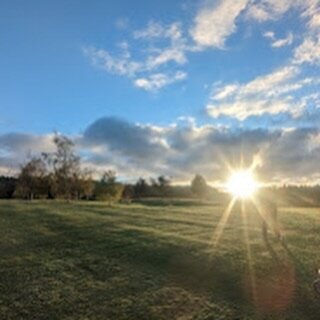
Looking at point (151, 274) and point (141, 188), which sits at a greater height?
point (141, 188)

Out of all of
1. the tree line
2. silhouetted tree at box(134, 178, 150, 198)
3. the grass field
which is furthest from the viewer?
silhouetted tree at box(134, 178, 150, 198)

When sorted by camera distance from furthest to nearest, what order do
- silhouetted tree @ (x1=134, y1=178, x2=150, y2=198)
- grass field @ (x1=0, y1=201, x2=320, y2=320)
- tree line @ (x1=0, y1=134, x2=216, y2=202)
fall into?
silhouetted tree @ (x1=134, y1=178, x2=150, y2=198)
tree line @ (x1=0, y1=134, x2=216, y2=202)
grass field @ (x1=0, y1=201, x2=320, y2=320)

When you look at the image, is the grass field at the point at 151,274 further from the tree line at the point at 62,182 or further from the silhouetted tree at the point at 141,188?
the silhouetted tree at the point at 141,188

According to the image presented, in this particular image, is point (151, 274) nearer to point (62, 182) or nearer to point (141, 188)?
point (62, 182)

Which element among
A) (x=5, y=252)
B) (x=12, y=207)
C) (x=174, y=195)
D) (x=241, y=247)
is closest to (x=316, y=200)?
(x=174, y=195)

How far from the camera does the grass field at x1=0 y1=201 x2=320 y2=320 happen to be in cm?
2098

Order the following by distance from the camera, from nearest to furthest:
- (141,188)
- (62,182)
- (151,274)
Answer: (151,274) → (62,182) → (141,188)

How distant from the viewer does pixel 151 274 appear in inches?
1021

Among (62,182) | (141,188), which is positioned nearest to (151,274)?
(62,182)

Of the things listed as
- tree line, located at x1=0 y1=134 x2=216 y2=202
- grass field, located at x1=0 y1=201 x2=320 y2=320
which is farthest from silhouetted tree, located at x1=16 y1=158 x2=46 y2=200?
grass field, located at x1=0 y1=201 x2=320 y2=320

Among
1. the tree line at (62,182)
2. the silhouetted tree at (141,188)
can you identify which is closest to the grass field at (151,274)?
the tree line at (62,182)

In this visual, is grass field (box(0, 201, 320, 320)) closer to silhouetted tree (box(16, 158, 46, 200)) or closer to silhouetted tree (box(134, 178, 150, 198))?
silhouetted tree (box(16, 158, 46, 200))

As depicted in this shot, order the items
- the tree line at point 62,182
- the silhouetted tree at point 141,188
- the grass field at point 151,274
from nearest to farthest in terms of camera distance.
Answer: the grass field at point 151,274 → the tree line at point 62,182 → the silhouetted tree at point 141,188

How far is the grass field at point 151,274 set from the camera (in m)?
21.0
